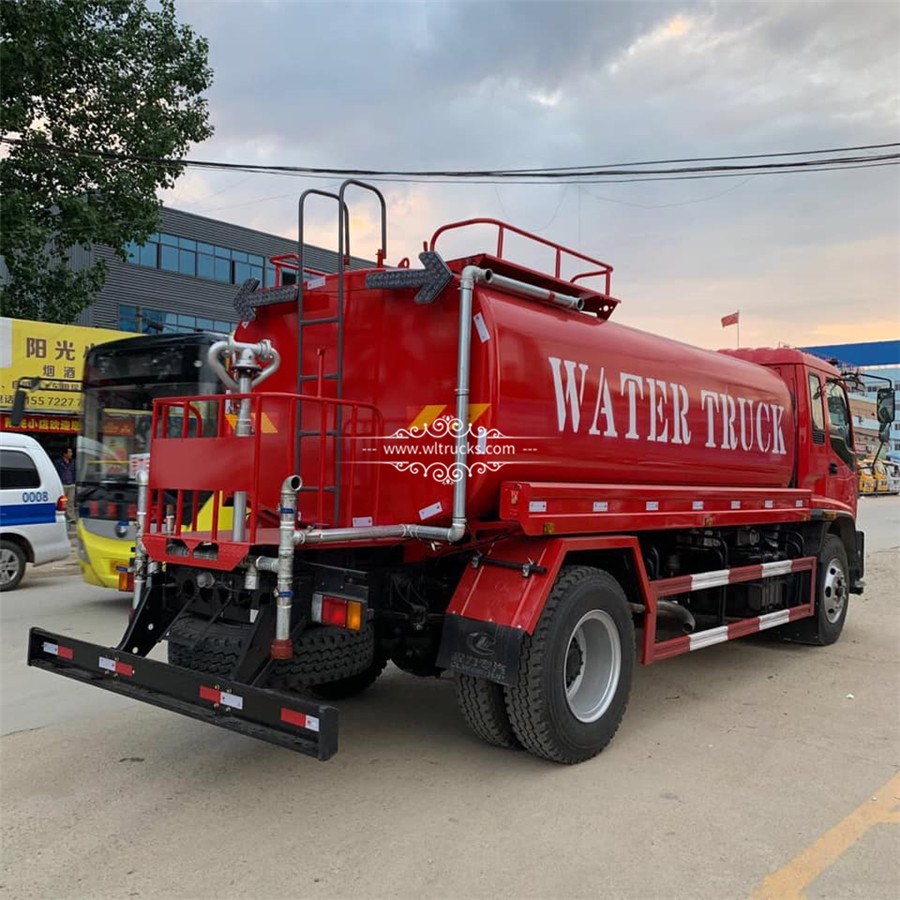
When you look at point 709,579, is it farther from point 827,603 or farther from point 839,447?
point 839,447

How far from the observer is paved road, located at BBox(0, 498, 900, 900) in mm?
3330

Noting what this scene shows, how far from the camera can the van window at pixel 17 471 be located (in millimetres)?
10709

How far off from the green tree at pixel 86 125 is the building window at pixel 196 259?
54.6 ft

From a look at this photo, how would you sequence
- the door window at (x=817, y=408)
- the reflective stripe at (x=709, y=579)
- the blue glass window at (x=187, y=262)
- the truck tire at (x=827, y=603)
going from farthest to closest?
the blue glass window at (x=187, y=262), the door window at (x=817, y=408), the truck tire at (x=827, y=603), the reflective stripe at (x=709, y=579)

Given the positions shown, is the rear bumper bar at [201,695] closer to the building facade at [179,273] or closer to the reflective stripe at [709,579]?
the reflective stripe at [709,579]

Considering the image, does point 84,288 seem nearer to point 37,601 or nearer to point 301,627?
point 37,601

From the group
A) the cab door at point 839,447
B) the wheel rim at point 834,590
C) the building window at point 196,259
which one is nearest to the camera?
the wheel rim at point 834,590

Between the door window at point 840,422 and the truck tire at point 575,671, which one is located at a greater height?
the door window at point 840,422

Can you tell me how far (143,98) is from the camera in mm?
19656

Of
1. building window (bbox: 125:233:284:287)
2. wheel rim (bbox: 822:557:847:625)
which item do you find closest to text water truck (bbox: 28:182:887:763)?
wheel rim (bbox: 822:557:847:625)

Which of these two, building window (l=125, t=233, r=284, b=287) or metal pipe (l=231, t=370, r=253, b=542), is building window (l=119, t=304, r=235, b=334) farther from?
metal pipe (l=231, t=370, r=253, b=542)

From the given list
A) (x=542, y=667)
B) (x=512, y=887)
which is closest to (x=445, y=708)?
(x=542, y=667)

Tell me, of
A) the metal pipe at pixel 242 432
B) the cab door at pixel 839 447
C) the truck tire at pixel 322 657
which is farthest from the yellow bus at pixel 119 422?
the cab door at pixel 839 447

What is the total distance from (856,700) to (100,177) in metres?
19.6
